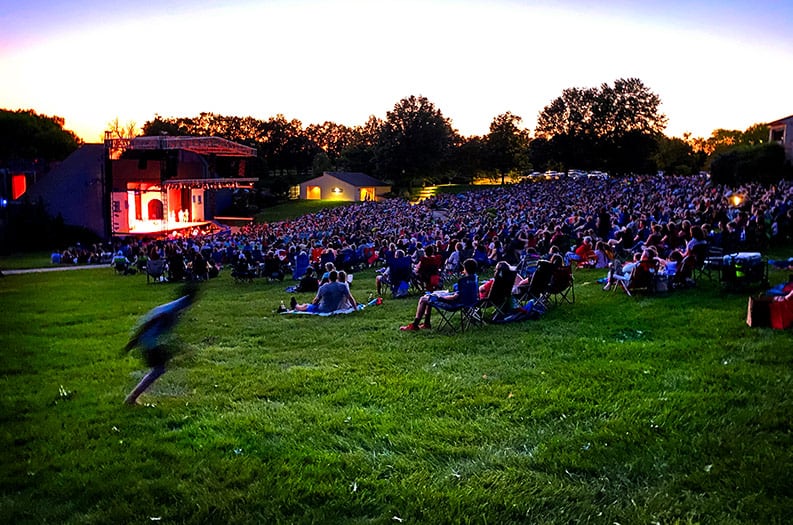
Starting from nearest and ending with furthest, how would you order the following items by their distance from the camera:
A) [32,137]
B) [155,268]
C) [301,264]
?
[301,264] < [155,268] < [32,137]

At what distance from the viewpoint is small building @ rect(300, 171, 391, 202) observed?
228 ft

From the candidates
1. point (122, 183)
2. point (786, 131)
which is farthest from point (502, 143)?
point (122, 183)

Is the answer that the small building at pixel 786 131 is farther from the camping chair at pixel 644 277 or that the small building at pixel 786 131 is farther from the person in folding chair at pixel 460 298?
the person in folding chair at pixel 460 298

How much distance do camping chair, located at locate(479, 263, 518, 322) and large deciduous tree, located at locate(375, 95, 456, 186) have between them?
6405cm

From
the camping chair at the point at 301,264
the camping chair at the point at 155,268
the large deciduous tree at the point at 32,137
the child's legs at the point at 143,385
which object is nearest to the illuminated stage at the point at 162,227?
the large deciduous tree at the point at 32,137

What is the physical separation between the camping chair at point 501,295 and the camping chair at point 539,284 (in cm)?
41

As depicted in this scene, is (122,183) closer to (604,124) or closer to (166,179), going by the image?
(166,179)

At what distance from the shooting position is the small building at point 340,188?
69438 millimetres

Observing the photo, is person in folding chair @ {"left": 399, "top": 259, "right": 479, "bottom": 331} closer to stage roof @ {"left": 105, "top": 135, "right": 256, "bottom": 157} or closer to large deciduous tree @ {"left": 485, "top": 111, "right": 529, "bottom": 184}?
stage roof @ {"left": 105, "top": 135, "right": 256, "bottom": 157}

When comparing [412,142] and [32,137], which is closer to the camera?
[32,137]

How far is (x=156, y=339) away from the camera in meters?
5.76

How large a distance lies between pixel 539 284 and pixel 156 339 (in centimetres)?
591

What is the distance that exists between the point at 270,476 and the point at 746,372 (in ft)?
15.0

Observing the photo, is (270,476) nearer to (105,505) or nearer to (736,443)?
(105,505)
